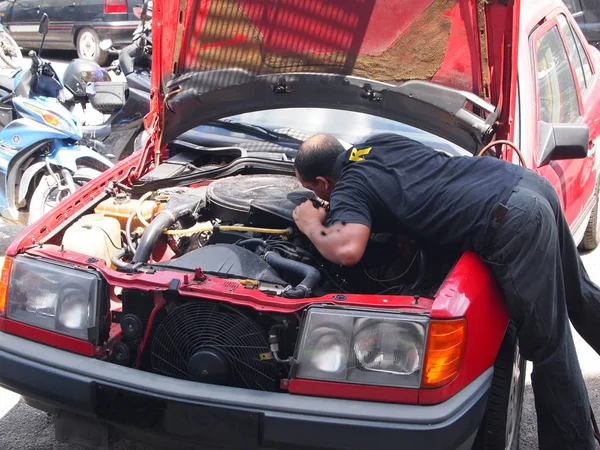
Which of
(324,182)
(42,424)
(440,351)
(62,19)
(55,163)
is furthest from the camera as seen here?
(62,19)

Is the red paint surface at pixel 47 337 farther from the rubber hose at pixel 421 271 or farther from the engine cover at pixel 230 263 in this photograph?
the rubber hose at pixel 421 271

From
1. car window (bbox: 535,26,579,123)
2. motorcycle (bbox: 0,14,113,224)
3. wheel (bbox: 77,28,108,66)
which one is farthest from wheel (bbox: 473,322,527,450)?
wheel (bbox: 77,28,108,66)

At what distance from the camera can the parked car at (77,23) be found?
→ 11086 mm

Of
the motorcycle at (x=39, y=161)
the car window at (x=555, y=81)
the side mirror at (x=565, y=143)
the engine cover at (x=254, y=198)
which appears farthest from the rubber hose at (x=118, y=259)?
the motorcycle at (x=39, y=161)

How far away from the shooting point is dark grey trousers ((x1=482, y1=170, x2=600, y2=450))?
226 centimetres

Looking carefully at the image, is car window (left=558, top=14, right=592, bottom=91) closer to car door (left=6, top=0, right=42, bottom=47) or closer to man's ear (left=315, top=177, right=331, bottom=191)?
man's ear (left=315, top=177, right=331, bottom=191)

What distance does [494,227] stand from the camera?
2283 millimetres

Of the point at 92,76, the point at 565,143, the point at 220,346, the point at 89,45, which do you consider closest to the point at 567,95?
the point at 565,143

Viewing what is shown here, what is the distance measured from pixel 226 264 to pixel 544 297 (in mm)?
1144

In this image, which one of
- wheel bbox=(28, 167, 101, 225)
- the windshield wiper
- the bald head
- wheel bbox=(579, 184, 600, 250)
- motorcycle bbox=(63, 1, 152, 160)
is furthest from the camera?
motorcycle bbox=(63, 1, 152, 160)

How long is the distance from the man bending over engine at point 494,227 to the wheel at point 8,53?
15.2ft

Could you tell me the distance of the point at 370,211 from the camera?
7.97ft

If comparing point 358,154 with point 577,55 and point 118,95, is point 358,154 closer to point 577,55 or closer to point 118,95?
point 577,55

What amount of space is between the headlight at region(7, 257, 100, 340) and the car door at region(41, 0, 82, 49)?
1006 centimetres
